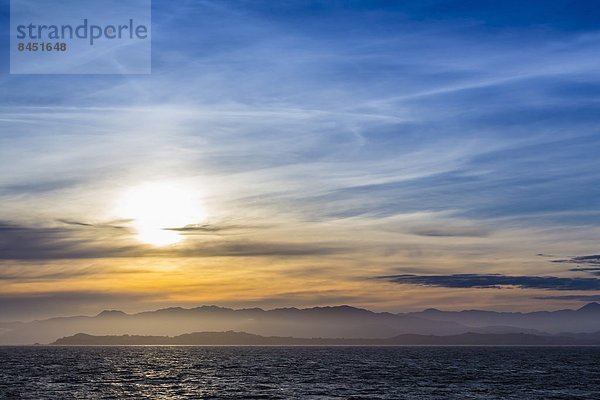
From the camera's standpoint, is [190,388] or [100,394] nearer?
[100,394]

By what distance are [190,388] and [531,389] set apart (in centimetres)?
5464

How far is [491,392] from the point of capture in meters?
107

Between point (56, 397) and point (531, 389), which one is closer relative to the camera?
point (56, 397)

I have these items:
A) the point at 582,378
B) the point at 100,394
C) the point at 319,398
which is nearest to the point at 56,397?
the point at 100,394

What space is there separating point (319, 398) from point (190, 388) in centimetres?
2848

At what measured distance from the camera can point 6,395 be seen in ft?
327

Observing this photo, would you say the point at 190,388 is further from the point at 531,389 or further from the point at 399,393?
the point at 531,389

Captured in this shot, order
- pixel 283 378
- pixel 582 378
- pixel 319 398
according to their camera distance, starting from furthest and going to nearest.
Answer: pixel 582 378 → pixel 283 378 → pixel 319 398

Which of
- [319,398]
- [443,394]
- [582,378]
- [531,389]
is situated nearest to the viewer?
[319,398]

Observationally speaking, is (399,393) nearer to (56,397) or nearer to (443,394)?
(443,394)

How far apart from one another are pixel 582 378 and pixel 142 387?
88.1m

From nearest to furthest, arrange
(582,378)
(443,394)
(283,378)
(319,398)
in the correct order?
(319,398) → (443,394) → (283,378) → (582,378)

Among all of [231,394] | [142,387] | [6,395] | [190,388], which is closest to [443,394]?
[231,394]

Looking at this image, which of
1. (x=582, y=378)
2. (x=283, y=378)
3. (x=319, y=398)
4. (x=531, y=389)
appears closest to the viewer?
(x=319, y=398)
